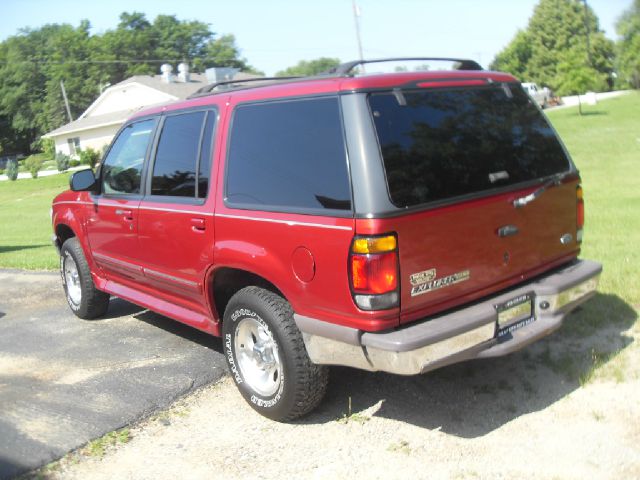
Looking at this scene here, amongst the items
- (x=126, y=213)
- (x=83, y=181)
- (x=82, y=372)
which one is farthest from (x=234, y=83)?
(x=82, y=372)

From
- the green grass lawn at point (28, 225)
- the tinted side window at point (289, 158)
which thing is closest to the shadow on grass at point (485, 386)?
the tinted side window at point (289, 158)

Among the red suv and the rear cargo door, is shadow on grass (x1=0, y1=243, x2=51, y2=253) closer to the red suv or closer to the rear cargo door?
the red suv

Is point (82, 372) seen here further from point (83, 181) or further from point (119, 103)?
point (119, 103)

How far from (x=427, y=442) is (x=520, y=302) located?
972mm

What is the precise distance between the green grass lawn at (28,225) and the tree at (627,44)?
5874cm

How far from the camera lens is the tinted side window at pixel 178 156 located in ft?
15.4

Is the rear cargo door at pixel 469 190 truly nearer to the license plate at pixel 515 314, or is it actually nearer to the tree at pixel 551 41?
the license plate at pixel 515 314

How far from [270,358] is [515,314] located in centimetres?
150

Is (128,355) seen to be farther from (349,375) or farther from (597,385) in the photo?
(597,385)

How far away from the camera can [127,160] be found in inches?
221

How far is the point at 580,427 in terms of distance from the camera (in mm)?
3795

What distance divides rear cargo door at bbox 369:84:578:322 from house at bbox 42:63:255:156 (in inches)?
1758

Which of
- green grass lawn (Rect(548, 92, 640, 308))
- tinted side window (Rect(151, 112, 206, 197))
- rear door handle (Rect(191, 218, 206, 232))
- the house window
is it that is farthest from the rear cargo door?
the house window

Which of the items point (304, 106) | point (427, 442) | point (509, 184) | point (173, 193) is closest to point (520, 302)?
point (509, 184)
